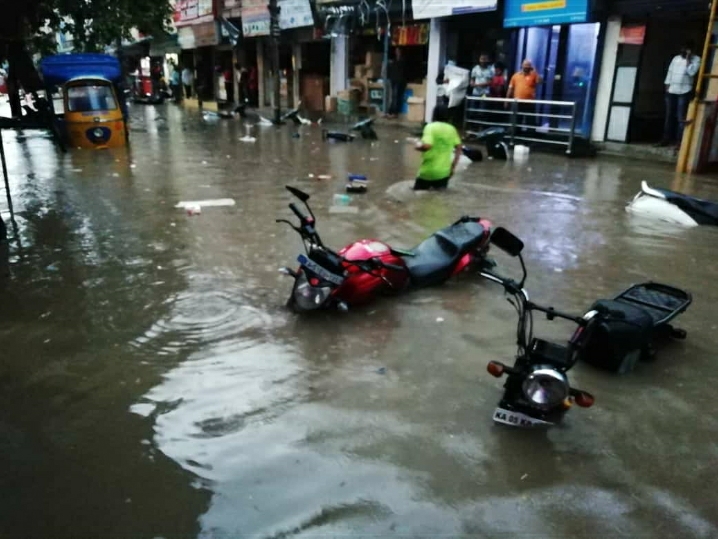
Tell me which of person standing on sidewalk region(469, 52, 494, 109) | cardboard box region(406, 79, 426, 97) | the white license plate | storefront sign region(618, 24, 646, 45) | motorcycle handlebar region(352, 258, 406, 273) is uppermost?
storefront sign region(618, 24, 646, 45)

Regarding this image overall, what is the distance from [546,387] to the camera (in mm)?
3195

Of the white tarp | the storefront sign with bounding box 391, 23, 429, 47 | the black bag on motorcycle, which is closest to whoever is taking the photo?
the black bag on motorcycle

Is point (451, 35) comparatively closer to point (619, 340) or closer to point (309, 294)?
point (309, 294)

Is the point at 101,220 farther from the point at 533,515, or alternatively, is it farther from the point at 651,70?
the point at 651,70

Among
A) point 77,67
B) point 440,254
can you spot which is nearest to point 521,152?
point 440,254

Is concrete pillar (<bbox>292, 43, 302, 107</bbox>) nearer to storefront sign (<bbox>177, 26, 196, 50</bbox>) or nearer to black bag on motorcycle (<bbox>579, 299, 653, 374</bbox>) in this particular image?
storefront sign (<bbox>177, 26, 196, 50</bbox>)

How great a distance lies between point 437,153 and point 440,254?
4.01 meters

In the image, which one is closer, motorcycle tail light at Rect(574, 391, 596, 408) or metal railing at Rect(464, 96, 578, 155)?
motorcycle tail light at Rect(574, 391, 596, 408)

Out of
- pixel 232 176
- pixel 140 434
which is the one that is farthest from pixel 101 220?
pixel 140 434

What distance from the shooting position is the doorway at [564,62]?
14.8 metres

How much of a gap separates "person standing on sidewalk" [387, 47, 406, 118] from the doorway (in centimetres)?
466

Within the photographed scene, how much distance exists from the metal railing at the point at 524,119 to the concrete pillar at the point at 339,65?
8074 mm

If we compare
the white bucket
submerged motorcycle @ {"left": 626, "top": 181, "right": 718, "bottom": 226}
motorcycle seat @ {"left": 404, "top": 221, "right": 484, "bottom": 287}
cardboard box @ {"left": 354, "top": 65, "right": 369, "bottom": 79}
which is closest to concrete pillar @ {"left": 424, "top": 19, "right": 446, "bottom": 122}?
cardboard box @ {"left": 354, "top": 65, "right": 369, "bottom": 79}

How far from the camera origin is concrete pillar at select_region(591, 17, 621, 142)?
45.3 feet
